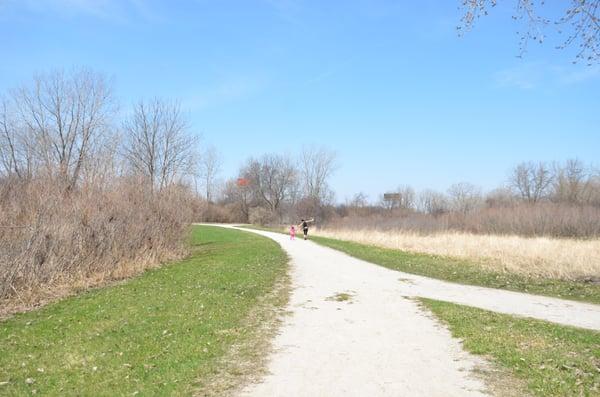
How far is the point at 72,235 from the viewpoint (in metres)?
16.2

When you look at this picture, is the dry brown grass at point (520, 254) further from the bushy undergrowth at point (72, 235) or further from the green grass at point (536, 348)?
the bushy undergrowth at point (72, 235)

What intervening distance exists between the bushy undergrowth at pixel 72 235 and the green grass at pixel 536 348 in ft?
35.6

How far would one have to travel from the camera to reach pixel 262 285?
14.7 meters

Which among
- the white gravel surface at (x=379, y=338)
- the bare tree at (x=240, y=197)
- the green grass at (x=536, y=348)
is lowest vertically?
the white gravel surface at (x=379, y=338)

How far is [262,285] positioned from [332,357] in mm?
7558

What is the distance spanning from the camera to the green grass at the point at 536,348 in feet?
19.7

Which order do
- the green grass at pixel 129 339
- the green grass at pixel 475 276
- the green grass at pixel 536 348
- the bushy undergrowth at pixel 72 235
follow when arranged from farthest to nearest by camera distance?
the green grass at pixel 475 276, the bushy undergrowth at pixel 72 235, the green grass at pixel 129 339, the green grass at pixel 536 348

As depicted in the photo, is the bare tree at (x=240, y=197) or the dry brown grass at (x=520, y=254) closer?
the dry brown grass at (x=520, y=254)

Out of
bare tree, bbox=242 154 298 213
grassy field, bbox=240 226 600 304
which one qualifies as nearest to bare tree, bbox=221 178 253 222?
bare tree, bbox=242 154 298 213

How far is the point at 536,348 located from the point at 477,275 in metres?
10.5

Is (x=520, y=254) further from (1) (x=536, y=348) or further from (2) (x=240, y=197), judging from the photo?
(2) (x=240, y=197)

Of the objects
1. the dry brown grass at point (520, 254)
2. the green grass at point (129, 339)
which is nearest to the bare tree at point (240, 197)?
the dry brown grass at point (520, 254)

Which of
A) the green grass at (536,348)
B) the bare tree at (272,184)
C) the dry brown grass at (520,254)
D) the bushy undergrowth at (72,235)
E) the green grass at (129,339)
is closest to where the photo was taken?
the green grass at (536,348)

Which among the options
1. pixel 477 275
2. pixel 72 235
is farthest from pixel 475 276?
pixel 72 235
